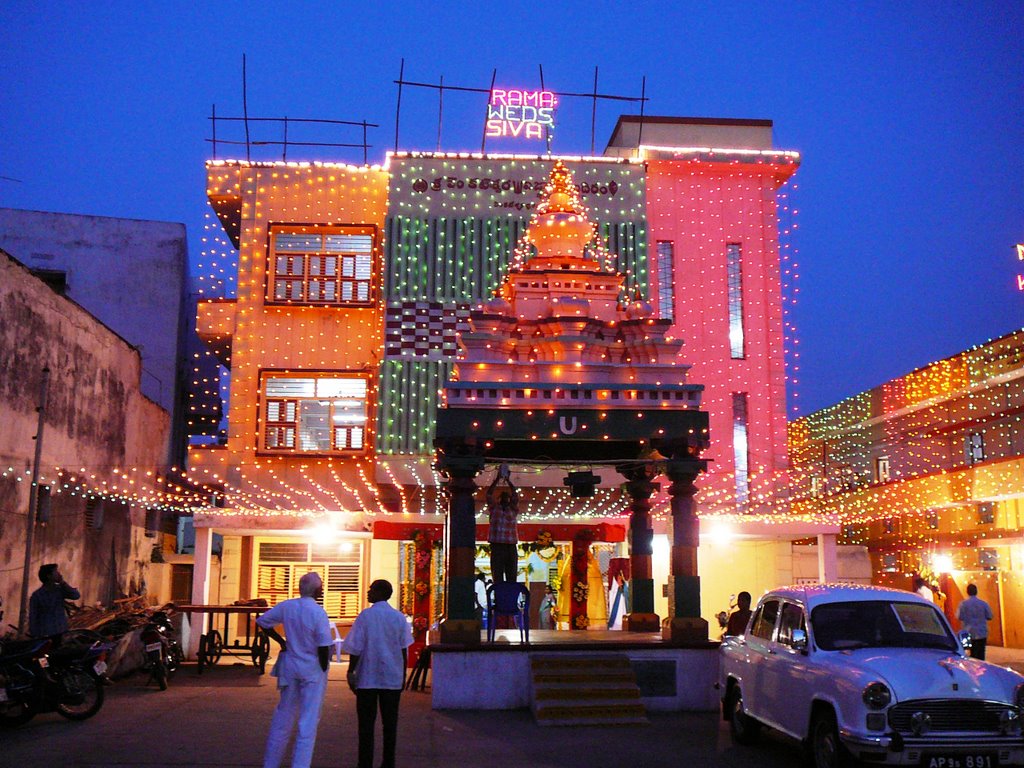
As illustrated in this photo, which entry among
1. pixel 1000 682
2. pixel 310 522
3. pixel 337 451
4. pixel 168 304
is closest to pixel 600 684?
pixel 1000 682

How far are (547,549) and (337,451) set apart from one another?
576cm

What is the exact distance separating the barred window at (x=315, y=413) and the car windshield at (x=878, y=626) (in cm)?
1615

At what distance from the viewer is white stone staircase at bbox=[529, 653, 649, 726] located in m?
12.4

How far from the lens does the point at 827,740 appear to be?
28.7 ft

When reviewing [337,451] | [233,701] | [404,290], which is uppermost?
[404,290]

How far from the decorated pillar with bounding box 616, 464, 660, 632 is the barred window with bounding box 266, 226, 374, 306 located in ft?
33.5

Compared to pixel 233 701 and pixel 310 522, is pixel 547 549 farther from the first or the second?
pixel 233 701

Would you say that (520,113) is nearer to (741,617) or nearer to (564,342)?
(564,342)

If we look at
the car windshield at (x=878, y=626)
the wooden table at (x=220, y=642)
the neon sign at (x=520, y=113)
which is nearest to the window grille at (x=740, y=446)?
the neon sign at (x=520, y=113)

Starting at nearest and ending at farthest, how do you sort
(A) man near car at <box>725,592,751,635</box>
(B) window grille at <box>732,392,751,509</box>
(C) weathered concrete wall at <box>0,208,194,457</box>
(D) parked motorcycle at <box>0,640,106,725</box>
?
1. (D) parked motorcycle at <box>0,640,106,725</box>
2. (A) man near car at <box>725,592,751,635</box>
3. (B) window grille at <box>732,392,751,509</box>
4. (C) weathered concrete wall at <box>0,208,194,457</box>

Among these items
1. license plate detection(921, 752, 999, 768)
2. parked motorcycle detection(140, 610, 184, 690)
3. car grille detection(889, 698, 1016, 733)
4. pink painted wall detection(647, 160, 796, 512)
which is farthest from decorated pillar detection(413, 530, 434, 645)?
license plate detection(921, 752, 999, 768)

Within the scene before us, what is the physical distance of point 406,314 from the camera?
24766 mm

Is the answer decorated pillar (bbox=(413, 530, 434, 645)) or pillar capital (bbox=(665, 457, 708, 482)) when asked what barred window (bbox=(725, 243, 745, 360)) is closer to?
decorated pillar (bbox=(413, 530, 434, 645))

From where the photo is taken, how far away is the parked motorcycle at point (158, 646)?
15750 millimetres
